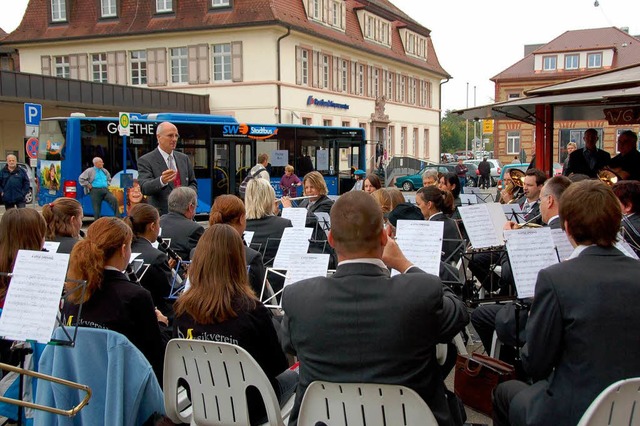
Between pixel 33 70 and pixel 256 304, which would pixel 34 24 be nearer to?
pixel 33 70

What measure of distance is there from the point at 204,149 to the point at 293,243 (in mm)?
15257

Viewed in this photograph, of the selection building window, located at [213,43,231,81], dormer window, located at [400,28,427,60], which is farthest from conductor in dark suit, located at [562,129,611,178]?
dormer window, located at [400,28,427,60]

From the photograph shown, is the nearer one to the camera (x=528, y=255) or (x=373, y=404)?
(x=373, y=404)

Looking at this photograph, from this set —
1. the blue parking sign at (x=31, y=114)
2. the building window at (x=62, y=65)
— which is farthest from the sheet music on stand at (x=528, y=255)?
the building window at (x=62, y=65)

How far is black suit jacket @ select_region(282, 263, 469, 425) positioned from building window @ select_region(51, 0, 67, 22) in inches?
1510

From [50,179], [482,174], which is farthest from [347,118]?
[50,179]

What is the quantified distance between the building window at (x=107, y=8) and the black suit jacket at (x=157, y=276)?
34139 mm

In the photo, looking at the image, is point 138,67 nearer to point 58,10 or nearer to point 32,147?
point 58,10

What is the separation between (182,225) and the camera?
5727mm

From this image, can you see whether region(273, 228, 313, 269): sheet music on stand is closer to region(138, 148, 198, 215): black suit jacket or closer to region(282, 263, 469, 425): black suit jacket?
region(282, 263, 469, 425): black suit jacket

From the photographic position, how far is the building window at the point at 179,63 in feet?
112

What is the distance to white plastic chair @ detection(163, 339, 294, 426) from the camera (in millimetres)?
2900

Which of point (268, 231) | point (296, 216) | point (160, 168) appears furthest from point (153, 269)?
point (160, 168)

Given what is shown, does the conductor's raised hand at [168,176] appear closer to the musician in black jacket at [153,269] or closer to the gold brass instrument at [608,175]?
the musician in black jacket at [153,269]
